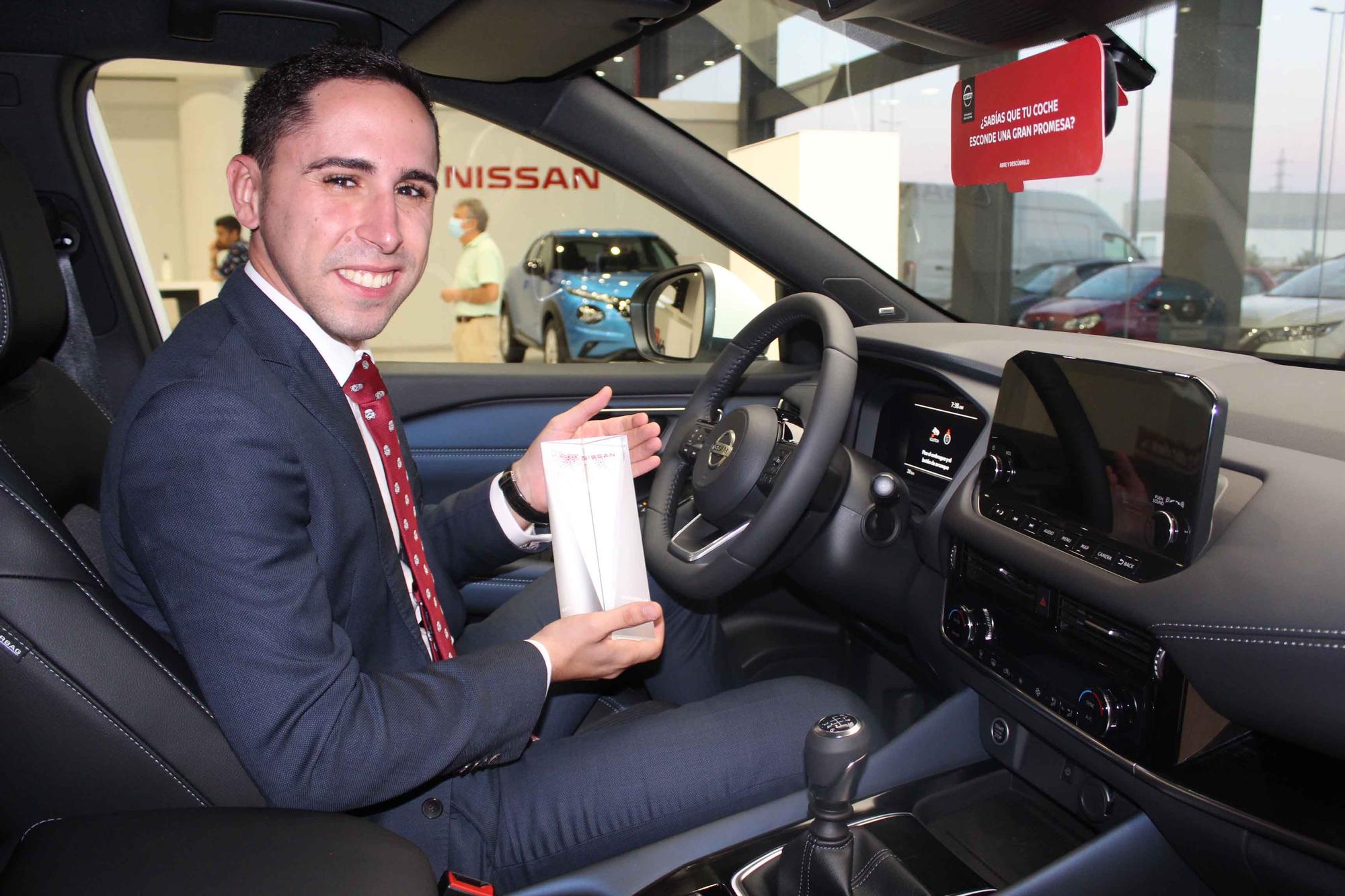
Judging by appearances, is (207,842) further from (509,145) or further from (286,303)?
(509,145)

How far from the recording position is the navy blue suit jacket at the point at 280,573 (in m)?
1.02

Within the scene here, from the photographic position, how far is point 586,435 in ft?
5.43

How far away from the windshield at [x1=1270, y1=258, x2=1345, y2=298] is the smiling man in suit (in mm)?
976

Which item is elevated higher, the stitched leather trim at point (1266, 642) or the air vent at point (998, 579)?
the stitched leather trim at point (1266, 642)

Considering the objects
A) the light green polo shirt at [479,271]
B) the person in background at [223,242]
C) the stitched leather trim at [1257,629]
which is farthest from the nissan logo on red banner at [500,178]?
the stitched leather trim at [1257,629]

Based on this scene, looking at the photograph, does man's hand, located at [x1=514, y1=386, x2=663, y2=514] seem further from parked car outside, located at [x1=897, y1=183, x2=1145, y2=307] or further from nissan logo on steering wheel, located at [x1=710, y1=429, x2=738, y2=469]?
parked car outside, located at [x1=897, y1=183, x2=1145, y2=307]

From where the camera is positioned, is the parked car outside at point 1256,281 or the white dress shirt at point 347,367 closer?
the white dress shirt at point 347,367

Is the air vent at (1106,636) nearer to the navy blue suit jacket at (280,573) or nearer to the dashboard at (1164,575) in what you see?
the dashboard at (1164,575)

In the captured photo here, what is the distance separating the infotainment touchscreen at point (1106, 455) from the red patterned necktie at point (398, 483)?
2.54ft

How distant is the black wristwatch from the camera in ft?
5.53

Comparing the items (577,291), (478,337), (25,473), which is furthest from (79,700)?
(478,337)

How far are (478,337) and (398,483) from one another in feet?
14.8

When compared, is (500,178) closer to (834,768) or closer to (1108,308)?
(1108,308)

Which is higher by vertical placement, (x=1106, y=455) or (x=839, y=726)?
(x=1106, y=455)
